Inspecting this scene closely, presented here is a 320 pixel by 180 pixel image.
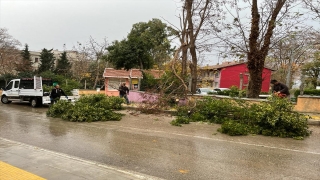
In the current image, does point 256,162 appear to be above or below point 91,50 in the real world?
below

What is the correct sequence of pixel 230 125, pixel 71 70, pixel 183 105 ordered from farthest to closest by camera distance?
pixel 71 70, pixel 183 105, pixel 230 125

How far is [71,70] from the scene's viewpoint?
1876 inches

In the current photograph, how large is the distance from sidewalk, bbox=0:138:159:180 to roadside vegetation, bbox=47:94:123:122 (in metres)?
5.51

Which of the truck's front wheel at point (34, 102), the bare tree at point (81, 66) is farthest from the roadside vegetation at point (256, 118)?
the bare tree at point (81, 66)

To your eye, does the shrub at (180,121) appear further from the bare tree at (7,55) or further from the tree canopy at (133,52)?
the bare tree at (7,55)

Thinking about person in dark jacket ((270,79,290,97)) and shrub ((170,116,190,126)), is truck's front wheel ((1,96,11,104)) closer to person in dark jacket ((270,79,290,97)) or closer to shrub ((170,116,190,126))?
shrub ((170,116,190,126))

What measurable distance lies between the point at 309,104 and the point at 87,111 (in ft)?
36.9

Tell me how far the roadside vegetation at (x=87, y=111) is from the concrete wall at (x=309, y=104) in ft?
30.9

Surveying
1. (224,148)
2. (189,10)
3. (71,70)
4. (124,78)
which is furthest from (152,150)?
(71,70)

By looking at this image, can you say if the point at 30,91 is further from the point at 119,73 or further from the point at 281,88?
the point at 281,88

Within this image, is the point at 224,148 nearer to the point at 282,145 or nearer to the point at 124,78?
the point at 282,145

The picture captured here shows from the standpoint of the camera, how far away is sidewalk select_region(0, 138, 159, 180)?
4545 millimetres

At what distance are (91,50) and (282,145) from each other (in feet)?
126

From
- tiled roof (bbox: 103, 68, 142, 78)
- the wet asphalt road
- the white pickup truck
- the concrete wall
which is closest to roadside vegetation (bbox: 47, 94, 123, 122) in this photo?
the wet asphalt road
